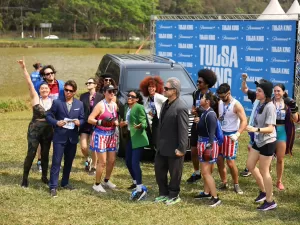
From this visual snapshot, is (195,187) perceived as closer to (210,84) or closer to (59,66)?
(210,84)

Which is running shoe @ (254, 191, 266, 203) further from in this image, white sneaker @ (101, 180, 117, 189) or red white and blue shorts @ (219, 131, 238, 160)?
white sneaker @ (101, 180, 117, 189)

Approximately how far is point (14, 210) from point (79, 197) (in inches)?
38.6

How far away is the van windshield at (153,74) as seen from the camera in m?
9.92

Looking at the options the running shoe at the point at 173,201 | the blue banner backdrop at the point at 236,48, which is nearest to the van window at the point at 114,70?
the running shoe at the point at 173,201

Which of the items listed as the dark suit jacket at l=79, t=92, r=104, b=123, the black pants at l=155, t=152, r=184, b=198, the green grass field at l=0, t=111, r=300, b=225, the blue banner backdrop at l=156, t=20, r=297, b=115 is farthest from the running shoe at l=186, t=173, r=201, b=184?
the blue banner backdrop at l=156, t=20, r=297, b=115

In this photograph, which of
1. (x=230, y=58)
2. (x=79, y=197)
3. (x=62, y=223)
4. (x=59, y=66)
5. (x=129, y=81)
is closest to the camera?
(x=62, y=223)

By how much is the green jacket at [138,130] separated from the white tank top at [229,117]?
1122 millimetres

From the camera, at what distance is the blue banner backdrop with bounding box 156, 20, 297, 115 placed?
12.8m

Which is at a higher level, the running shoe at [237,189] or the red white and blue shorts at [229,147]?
the red white and blue shorts at [229,147]

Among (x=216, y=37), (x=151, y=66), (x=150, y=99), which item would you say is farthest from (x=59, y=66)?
(x=150, y=99)

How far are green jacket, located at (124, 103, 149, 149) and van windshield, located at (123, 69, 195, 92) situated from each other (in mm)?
2826

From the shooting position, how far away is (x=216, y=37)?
574 inches

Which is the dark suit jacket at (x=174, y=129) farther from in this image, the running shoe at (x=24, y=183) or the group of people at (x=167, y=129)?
the running shoe at (x=24, y=183)

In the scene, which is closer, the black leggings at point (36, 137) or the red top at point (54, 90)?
the black leggings at point (36, 137)
